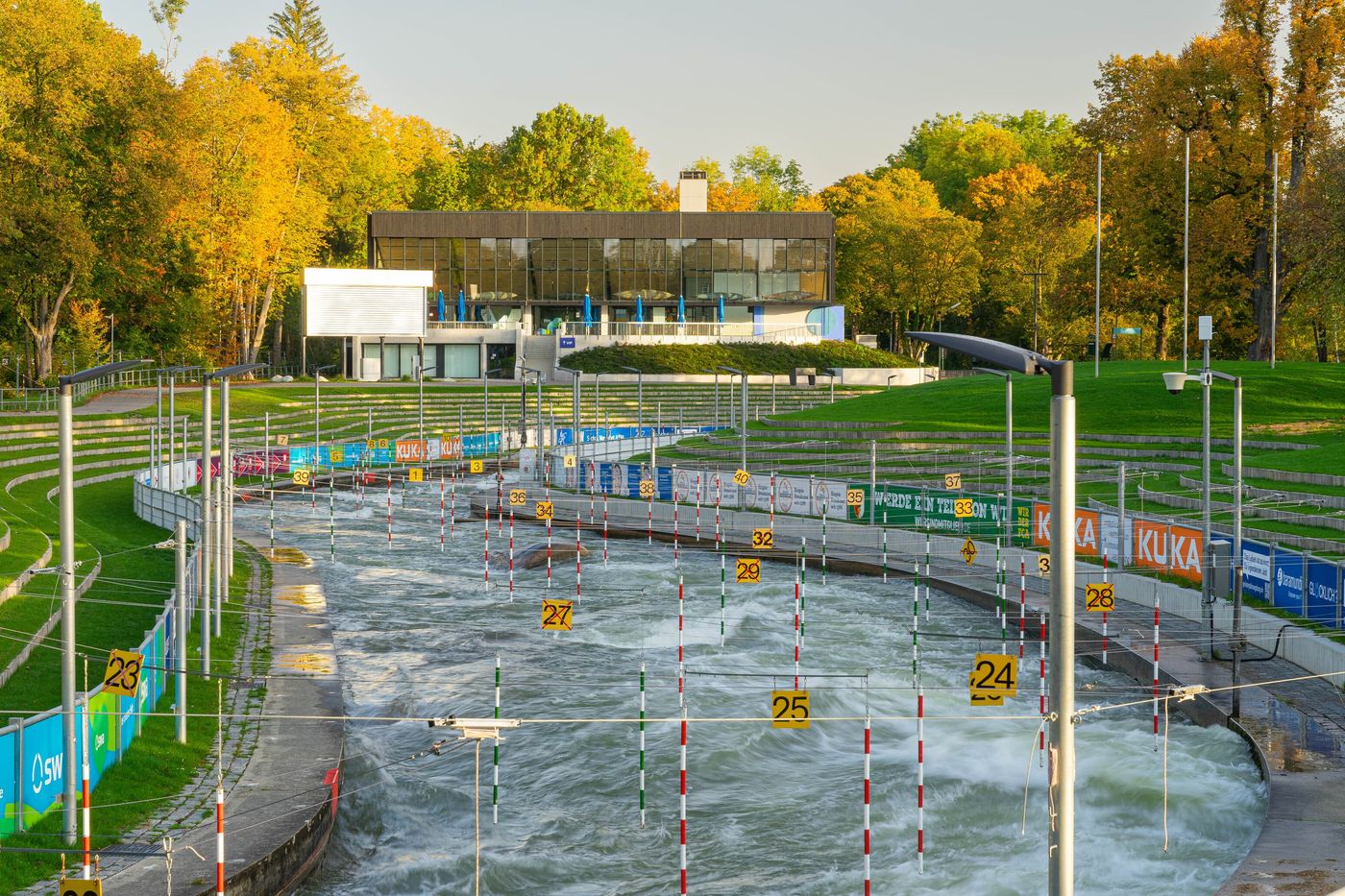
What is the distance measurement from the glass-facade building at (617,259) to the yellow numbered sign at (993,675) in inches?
3725

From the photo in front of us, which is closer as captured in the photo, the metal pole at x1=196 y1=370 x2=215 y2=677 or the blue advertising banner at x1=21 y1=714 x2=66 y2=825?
the blue advertising banner at x1=21 y1=714 x2=66 y2=825

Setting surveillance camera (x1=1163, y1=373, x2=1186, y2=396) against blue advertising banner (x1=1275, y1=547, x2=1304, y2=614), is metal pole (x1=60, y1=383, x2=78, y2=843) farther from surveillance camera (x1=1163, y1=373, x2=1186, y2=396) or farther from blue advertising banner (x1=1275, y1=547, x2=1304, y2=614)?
blue advertising banner (x1=1275, y1=547, x2=1304, y2=614)

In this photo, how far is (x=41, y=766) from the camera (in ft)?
51.9

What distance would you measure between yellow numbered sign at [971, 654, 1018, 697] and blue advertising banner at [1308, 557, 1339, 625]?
10.0 m

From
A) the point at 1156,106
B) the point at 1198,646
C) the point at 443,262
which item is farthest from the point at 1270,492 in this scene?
the point at 443,262

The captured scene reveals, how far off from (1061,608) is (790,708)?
24.4ft

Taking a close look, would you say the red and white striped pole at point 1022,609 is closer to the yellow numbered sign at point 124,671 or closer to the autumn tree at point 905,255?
the yellow numbered sign at point 124,671

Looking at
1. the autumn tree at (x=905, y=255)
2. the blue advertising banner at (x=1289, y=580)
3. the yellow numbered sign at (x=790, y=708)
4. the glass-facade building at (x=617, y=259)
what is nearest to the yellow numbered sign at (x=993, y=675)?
the yellow numbered sign at (x=790, y=708)

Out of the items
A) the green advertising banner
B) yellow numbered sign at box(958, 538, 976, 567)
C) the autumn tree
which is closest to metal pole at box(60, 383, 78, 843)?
yellow numbered sign at box(958, 538, 976, 567)

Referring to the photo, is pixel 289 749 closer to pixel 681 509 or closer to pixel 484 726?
pixel 484 726

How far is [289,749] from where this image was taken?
1983 cm

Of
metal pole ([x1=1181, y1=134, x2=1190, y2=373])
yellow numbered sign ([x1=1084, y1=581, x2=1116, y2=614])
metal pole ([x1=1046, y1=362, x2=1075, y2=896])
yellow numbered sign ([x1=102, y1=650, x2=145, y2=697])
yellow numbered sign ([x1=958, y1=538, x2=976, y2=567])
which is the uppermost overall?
metal pole ([x1=1181, y1=134, x2=1190, y2=373])

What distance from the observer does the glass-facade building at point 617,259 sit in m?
111

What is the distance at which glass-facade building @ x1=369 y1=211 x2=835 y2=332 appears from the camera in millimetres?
111188
